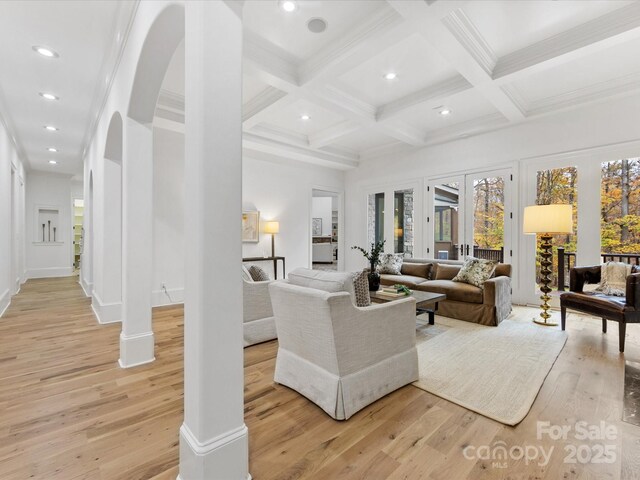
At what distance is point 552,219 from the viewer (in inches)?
149

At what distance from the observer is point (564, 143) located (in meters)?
4.59

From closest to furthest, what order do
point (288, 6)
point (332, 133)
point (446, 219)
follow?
point (288, 6), point (332, 133), point (446, 219)

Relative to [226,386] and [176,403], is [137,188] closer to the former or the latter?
[176,403]

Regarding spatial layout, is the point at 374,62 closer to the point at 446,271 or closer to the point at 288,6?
the point at 288,6

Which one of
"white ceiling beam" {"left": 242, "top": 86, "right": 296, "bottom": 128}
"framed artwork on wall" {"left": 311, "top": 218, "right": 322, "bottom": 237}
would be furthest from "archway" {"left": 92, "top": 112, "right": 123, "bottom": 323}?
"framed artwork on wall" {"left": 311, "top": 218, "right": 322, "bottom": 237}

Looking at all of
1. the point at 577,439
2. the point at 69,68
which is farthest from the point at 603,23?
the point at 69,68

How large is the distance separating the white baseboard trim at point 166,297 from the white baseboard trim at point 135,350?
89.9 inches

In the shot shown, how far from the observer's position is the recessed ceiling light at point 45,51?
2979 millimetres

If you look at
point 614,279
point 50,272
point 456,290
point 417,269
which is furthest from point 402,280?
point 50,272

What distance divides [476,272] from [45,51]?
5.64 meters

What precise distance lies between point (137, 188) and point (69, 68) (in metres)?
1.95

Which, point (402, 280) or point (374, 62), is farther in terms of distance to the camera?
point (402, 280)

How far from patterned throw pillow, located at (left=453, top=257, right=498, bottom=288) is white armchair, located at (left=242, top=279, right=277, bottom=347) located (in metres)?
2.87

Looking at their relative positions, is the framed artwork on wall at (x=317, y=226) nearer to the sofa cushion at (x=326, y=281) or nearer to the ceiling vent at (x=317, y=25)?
the ceiling vent at (x=317, y=25)
